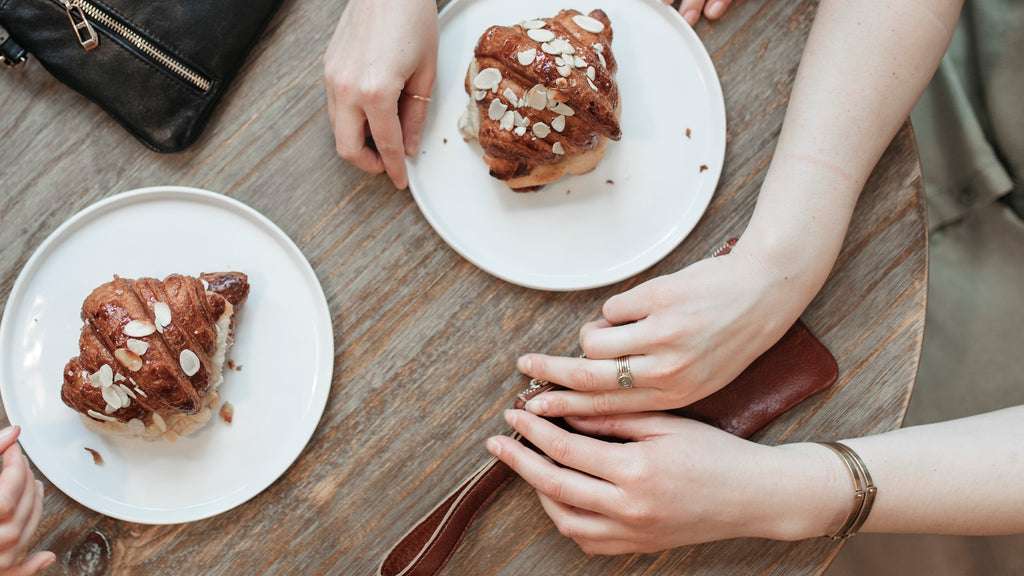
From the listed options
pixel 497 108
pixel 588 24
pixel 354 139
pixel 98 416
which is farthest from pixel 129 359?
pixel 588 24

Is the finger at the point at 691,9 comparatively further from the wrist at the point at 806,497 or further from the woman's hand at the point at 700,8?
the wrist at the point at 806,497

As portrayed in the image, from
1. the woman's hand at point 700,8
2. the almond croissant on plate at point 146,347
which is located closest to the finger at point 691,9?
the woman's hand at point 700,8

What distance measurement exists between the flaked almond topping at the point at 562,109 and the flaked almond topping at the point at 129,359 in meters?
0.82

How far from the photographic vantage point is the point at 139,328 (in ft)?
3.49

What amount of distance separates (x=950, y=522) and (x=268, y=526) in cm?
120

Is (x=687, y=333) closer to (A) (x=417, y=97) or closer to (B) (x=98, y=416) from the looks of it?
(A) (x=417, y=97)

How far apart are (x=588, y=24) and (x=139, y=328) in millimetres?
938

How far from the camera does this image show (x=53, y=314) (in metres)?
1.18

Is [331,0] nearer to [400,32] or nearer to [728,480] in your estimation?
[400,32]

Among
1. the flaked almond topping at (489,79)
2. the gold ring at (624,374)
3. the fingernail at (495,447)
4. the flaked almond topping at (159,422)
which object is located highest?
the flaked almond topping at (489,79)

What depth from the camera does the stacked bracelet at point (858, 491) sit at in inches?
42.1

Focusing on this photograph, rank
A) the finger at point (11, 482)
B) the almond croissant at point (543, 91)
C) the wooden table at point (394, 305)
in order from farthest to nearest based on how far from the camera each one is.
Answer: the wooden table at point (394, 305)
the almond croissant at point (543, 91)
the finger at point (11, 482)

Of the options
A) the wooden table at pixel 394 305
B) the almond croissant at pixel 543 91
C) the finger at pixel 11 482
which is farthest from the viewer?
the wooden table at pixel 394 305

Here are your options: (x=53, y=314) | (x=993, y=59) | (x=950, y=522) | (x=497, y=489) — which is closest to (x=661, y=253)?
(x=497, y=489)
